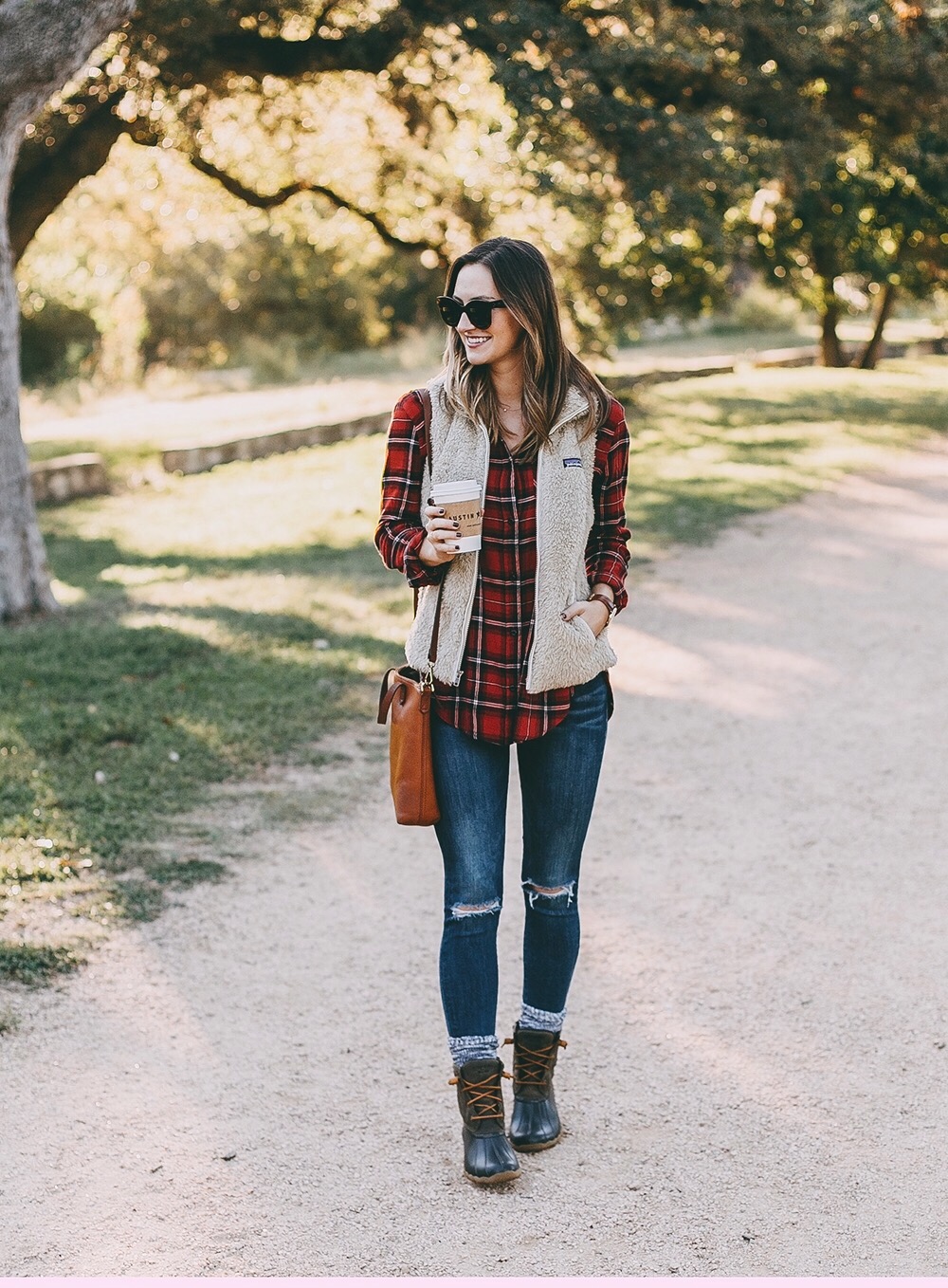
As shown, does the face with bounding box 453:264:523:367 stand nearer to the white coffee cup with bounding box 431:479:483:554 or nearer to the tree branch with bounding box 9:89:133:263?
the white coffee cup with bounding box 431:479:483:554

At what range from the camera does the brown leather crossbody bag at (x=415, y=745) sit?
3.20m

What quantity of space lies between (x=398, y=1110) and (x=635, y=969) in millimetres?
1049

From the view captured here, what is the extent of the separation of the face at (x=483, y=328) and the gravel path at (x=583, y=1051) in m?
1.90

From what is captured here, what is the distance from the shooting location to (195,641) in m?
8.23

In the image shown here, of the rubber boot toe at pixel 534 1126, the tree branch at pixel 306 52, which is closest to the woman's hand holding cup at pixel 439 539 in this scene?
the rubber boot toe at pixel 534 1126

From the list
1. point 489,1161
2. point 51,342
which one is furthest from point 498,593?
point 51,342

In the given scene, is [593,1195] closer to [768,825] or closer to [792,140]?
[768,825]

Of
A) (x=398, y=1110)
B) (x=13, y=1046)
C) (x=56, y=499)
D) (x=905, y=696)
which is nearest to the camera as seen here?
(x=398, y=1110)

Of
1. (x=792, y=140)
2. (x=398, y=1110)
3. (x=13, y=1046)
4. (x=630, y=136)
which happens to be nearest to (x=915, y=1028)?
(x=398, y=1110)

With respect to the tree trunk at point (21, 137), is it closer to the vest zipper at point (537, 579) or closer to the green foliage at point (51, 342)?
the vest zipper at point (537, 579)

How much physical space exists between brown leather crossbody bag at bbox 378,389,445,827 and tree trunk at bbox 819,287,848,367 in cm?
2273

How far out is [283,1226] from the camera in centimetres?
306

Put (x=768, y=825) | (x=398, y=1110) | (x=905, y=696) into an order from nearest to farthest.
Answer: (x=398, y=1110) < (x=768, y=825) < (x=905, y=696)

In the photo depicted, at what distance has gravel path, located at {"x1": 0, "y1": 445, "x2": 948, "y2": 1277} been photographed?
3031mm
